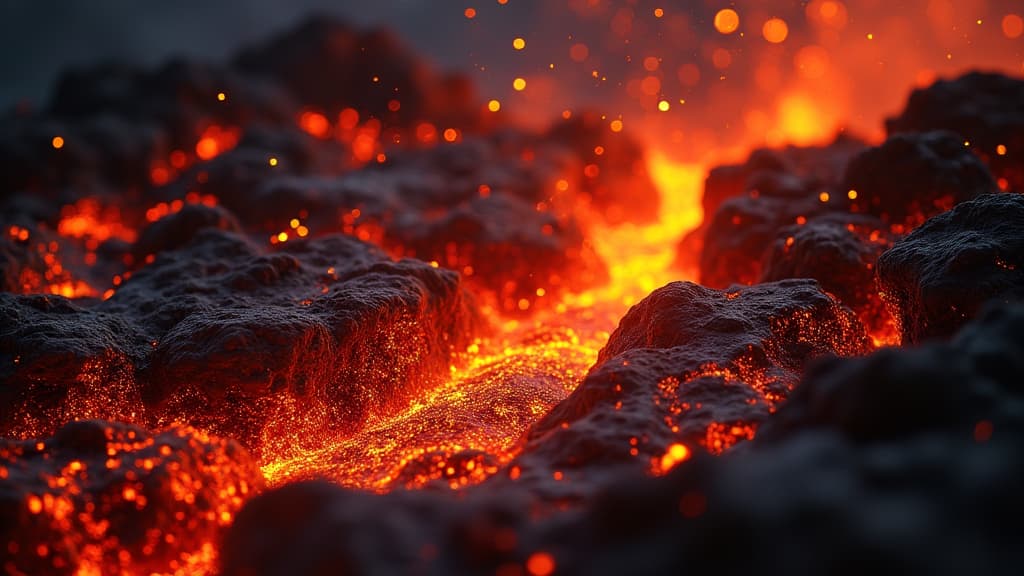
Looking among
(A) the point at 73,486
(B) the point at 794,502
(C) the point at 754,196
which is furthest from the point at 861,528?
(C) the point at 754,196

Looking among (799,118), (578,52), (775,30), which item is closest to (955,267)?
(578,52)

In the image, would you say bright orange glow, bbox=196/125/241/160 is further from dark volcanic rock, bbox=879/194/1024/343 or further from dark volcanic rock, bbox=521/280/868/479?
dark volcanic rock, bbox=879/194/1024/343

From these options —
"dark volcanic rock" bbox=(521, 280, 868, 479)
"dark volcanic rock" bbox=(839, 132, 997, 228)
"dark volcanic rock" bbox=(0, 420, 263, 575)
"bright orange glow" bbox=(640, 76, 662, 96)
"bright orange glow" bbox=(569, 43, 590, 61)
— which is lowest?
"dark volcanic rock" bbox=(0, 420, 263, 575)

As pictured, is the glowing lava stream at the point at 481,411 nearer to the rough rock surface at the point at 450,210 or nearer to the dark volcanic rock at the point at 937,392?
the rough rock surface at the point at 450,210

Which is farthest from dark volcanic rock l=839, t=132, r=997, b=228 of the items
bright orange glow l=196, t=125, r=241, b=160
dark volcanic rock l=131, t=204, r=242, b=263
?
bright orange glow l=196, t=125, r=241, b=160

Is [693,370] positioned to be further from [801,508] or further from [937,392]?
[801,508]

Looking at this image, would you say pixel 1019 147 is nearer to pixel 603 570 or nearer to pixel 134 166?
pixel 603 570
